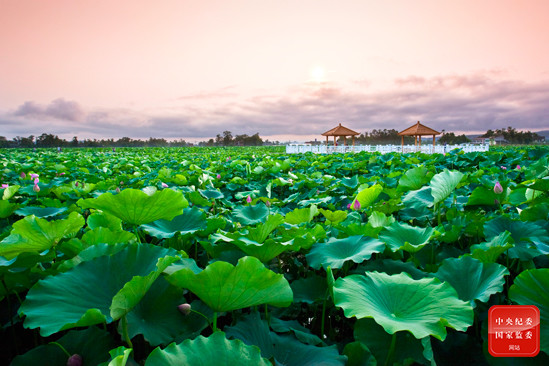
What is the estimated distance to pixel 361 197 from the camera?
190cm

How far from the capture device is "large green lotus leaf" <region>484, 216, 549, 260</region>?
1135 millimetres

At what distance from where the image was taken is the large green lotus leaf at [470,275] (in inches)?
38.2

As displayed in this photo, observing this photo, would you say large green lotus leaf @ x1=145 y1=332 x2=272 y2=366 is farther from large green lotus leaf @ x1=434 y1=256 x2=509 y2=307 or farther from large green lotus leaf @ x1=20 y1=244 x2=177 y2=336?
large green lotus leaf @ x1=434 y1=256 x2=509 y2=307

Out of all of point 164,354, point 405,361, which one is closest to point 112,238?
point 164,354

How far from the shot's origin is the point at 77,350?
0.77 m

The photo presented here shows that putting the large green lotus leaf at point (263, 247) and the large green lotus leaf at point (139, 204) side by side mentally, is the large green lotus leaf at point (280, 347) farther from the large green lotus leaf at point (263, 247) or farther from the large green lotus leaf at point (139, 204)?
the large green lotus leaf at point (139, 204)

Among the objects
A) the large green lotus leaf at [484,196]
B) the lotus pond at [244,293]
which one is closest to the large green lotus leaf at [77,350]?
the lotus pond at [244,293]

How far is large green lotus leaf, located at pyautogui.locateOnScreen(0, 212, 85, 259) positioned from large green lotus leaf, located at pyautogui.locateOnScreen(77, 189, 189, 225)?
102 millimetres

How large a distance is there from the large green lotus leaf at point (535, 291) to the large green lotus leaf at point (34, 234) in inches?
49.4

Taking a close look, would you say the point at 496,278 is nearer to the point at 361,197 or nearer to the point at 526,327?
the point at 526,327

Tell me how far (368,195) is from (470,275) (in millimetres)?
895

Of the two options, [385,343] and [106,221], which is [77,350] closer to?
[106,221]

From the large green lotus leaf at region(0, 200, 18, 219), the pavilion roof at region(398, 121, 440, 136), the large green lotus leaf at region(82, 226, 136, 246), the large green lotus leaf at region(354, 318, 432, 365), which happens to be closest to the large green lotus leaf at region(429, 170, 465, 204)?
the large green lotus leaf at region(354, 318, 432, 365)

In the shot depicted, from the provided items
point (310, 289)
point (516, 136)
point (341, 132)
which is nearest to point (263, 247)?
point (310, 289)
